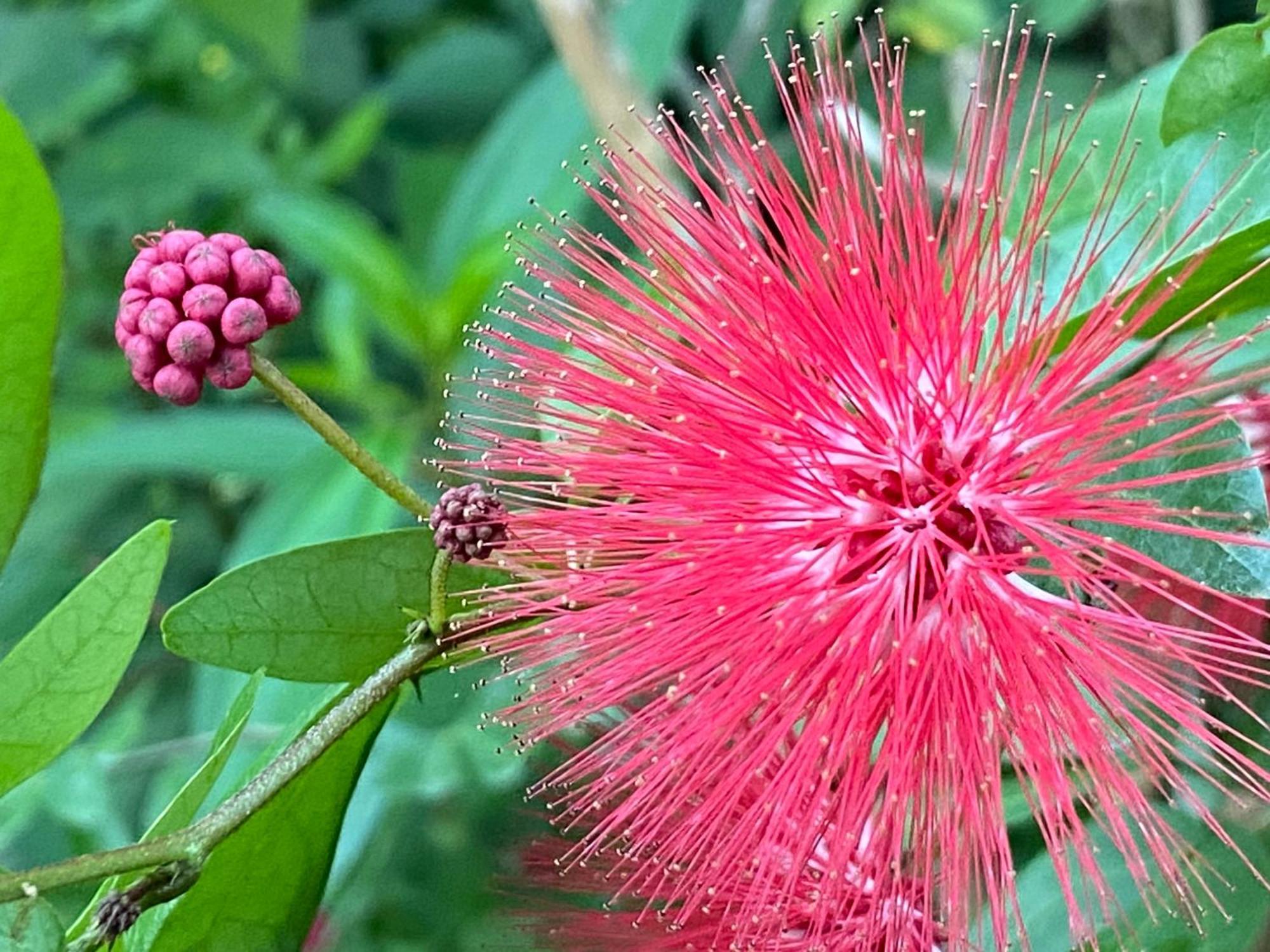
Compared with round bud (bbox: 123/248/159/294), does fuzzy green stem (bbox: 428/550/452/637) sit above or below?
below

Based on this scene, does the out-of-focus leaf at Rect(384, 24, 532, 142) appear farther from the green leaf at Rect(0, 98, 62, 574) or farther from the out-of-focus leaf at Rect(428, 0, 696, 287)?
the green leaf at Rect(0, 98, 62, 574)

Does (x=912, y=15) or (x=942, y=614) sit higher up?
(x=912, y=15)

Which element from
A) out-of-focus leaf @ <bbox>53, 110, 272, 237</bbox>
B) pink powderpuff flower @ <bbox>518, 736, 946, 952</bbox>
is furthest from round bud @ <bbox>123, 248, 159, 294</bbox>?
out-of-focus leaf @ <bbox>53, 110, 272, 237</bbox>

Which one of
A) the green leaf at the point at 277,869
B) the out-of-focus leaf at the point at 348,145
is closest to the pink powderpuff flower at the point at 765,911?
the green leaf at the point at 277,869

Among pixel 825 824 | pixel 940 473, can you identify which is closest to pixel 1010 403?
pixel 940 473

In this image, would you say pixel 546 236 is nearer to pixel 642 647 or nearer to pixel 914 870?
pixel 642 647

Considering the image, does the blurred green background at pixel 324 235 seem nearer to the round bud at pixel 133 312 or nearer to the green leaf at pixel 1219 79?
the round bud at pixel 133 312

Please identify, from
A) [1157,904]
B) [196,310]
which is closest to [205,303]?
[196,310]

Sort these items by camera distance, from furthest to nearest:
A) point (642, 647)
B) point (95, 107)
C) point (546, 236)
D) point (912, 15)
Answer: point (95, 107)
point (912, 15)
point (546, 236)
point (642, 647)
